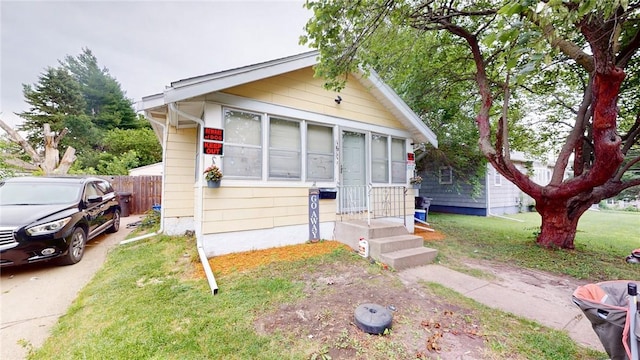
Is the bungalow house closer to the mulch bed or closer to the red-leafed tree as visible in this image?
the mulch bed

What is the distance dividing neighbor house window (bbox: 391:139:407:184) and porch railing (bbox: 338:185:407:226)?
33 centimetres

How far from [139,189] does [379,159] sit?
1052cm

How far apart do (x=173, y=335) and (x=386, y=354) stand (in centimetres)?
202

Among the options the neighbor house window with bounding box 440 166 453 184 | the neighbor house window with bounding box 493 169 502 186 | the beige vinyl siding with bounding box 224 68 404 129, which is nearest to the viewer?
the beige vinyl siding with bounding box 224 68 404 129

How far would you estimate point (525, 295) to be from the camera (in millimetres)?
3383

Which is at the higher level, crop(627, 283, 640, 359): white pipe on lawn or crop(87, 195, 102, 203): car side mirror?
crop(87, 195, 102, 203): car side mirror

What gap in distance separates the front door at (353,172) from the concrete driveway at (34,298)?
4.98 meters

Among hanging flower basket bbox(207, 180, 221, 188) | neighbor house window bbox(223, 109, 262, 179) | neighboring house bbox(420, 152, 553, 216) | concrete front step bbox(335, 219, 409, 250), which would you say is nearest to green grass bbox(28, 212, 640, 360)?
concrete front step bbox(335, 219, 409, 250)

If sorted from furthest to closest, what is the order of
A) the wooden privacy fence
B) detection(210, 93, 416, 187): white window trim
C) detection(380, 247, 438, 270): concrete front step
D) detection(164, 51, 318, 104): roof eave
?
the wooden privacy fence, detection(210, 93, 416, 187): white window trim, detection(380, 247, 438, 270): concrete front step, detection(164, 51, 318, 104): roof eave

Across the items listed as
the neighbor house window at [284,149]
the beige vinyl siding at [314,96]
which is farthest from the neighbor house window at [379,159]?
the neighbor house window at [284,149]

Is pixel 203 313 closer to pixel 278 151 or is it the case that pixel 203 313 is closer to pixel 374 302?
pixel 374 302

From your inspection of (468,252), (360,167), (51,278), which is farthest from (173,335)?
(468,252)

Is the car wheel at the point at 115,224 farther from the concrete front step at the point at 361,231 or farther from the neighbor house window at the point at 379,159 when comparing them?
the neighbor house window at the point at 379,159

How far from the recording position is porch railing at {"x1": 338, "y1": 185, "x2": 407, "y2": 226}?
6086 millimetres
